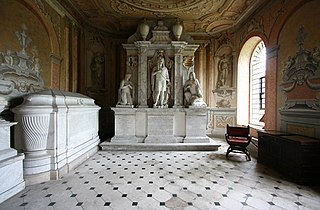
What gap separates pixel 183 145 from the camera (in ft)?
17.7

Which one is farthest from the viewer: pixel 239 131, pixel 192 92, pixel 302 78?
pixel 192 92

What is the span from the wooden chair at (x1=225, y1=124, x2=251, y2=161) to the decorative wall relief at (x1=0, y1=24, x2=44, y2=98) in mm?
5321

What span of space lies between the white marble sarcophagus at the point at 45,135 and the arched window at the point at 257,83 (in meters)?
6.55

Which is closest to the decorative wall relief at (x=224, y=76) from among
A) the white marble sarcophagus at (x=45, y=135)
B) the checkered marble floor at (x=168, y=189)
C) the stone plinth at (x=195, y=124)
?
the stone plinth at (x=195, y=124)

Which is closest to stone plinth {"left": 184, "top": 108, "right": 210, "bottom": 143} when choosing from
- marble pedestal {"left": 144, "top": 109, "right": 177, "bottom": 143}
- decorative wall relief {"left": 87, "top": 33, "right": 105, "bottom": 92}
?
marble pedestal {"left": 144, "top": 109, "right": 177, "bottom": 143}

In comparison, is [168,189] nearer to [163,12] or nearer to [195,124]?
[195,124]

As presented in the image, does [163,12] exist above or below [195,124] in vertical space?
above

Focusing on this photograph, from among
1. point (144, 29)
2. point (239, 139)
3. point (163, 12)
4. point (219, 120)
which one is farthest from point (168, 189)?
point (163, 12)

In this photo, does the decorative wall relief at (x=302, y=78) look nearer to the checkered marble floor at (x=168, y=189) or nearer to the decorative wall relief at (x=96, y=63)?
the checkered marble floor at (x=168, y=189)

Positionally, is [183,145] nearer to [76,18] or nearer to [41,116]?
[41,116]

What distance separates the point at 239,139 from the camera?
4.65 metres

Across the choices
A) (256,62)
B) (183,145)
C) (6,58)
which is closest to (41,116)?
(6,58)

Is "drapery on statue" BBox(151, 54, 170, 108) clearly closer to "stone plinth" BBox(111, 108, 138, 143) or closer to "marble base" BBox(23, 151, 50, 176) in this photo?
"stone plinth" BBox(111, 108, 138, 143)

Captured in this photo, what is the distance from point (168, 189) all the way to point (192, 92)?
3775 millimetres
